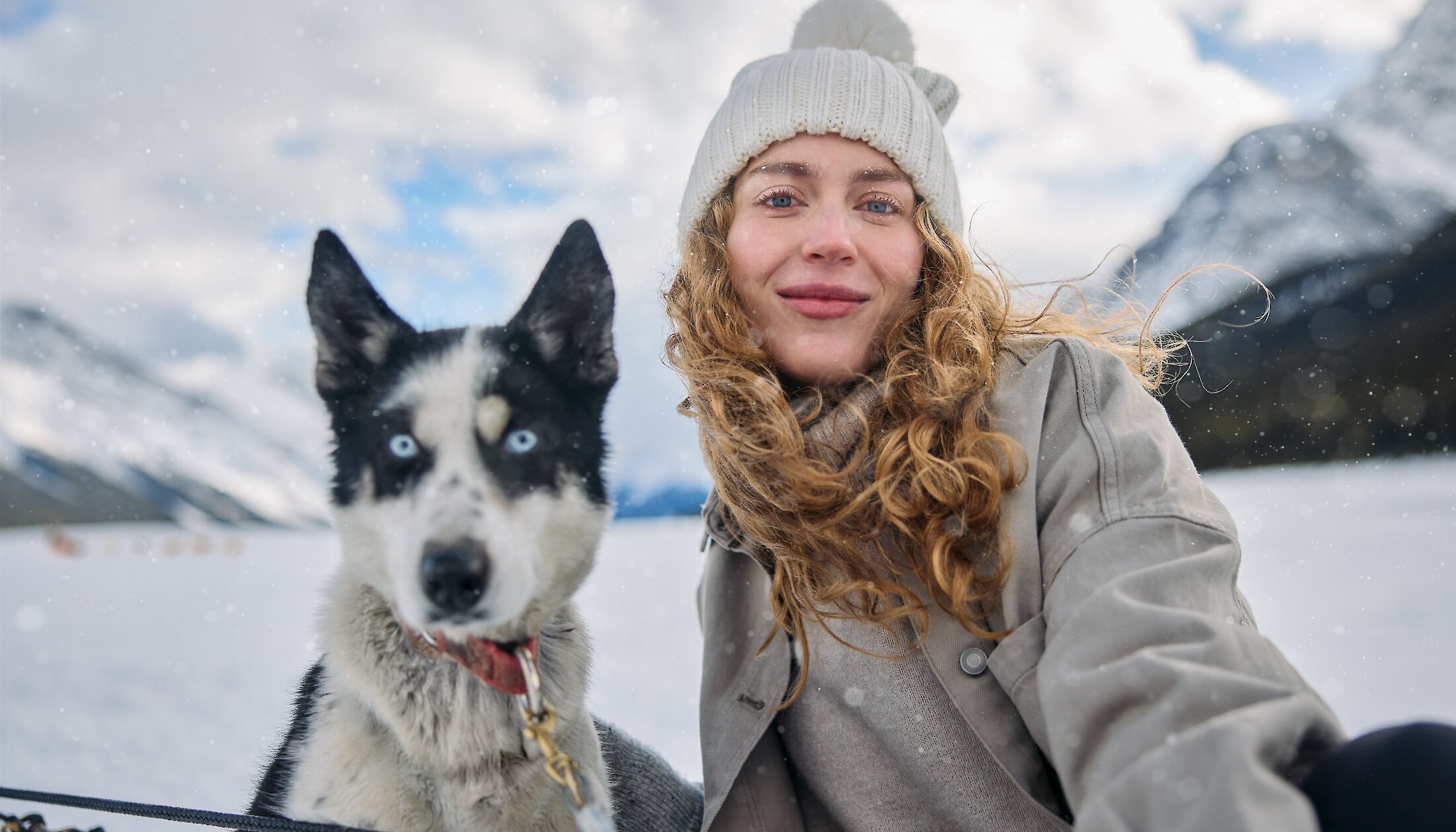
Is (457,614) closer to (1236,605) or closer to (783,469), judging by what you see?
(783,469)

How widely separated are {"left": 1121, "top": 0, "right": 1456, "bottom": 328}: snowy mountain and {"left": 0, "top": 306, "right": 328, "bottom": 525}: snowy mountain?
82578mm

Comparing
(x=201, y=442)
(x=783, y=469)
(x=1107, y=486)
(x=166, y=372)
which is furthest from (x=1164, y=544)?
(x=201, y=442)

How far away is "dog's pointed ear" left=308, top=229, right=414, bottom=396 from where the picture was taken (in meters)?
1.33

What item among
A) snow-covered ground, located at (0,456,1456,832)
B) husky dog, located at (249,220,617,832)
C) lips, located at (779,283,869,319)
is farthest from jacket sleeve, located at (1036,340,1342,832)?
husky dog, located at (249,220,617,832)

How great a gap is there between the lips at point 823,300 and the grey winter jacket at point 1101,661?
38 cm

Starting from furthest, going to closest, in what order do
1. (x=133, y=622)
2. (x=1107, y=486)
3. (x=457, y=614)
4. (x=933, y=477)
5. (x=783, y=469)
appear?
(x=133, y=622) < (x=783, y=469) < (x=933, y=477) < (x=1107, y=486) < (x=457, y=614)

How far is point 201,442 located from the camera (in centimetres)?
285

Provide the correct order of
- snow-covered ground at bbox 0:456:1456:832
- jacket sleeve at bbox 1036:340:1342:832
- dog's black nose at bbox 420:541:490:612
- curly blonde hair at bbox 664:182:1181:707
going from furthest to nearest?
1. snow-covered ground at bbox 0:456:1456:832
2. curly blonde hair at bbox 664:182:1181:707
3. dog's black nose at bbox 420:541:490:612
4. jacket sleeve at bbox 1036:340:1342:832

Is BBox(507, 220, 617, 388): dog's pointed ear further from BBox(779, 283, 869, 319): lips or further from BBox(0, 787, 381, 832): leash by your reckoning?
BBox(0, 787, 381, 832): leash

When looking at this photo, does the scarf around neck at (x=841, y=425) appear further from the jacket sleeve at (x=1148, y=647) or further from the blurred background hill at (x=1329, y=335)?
the blurred background hill at (x=1329, y=335)

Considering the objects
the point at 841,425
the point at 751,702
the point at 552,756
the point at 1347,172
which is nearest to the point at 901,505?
the point at 841,425

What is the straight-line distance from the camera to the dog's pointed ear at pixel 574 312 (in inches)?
55.2

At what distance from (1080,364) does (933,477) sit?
43cm

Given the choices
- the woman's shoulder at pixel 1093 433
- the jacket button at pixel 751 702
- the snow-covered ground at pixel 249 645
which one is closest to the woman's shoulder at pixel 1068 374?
the woman's shoulder at pixel 1093 433
